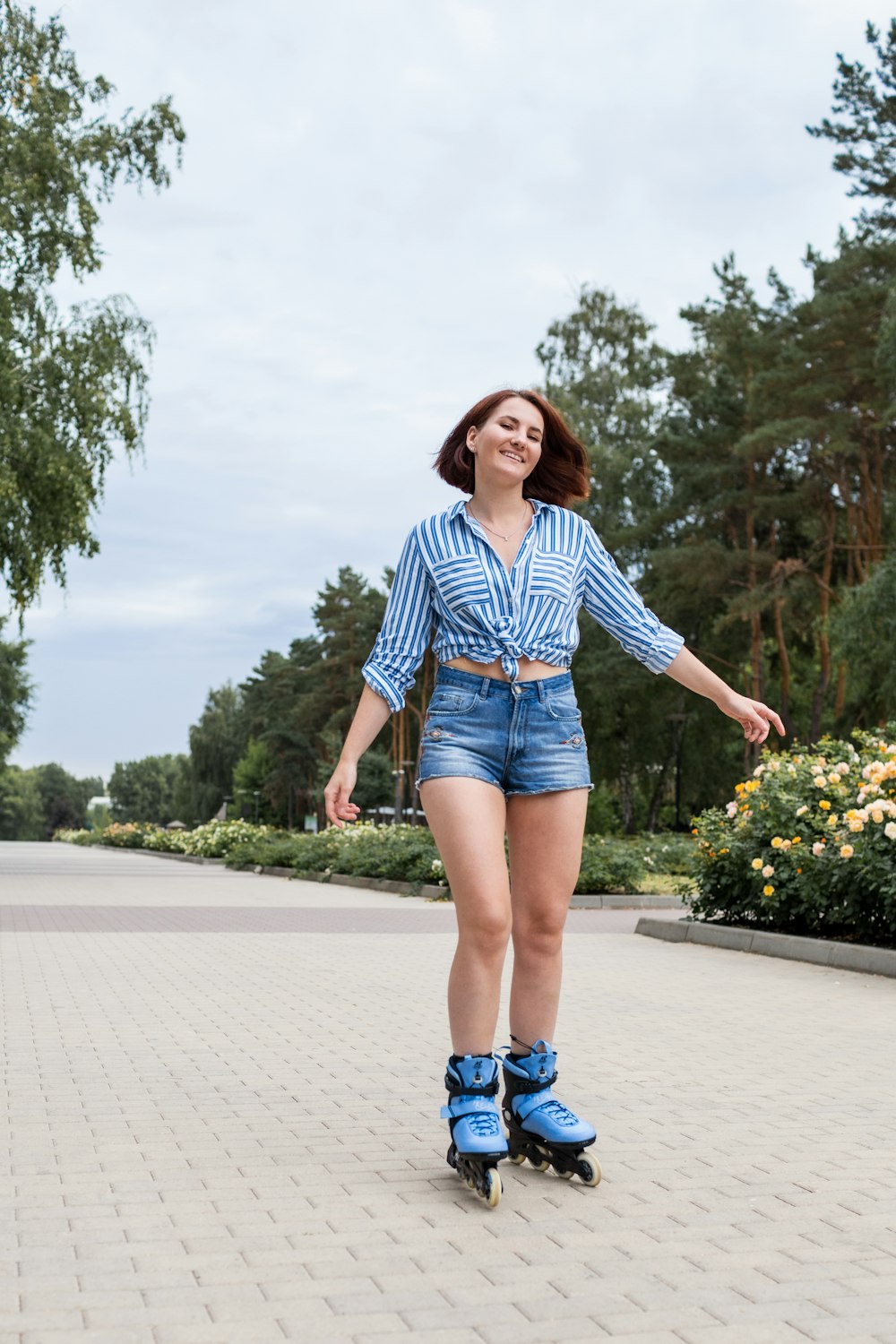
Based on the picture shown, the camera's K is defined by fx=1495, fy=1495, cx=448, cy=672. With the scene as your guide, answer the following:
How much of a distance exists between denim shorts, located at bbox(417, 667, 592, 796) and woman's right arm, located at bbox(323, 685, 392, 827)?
171 millimetres

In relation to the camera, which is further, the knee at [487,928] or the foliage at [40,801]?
the foliage at [40,801]

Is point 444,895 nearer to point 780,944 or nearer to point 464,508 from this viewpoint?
point 780,944

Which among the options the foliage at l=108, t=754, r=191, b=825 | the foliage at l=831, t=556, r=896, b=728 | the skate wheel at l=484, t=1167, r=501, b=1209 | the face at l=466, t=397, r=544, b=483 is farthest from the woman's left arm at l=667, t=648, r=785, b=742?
the foliage at l=108, t=754, r=191, b=825

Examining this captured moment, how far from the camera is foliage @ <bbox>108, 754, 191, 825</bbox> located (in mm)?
Result: 154250

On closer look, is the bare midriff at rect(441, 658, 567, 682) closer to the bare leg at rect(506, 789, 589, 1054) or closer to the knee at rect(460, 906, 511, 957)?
the bare leg at rect(506, 789, 589, 1054)

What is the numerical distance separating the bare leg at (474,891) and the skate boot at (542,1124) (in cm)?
21

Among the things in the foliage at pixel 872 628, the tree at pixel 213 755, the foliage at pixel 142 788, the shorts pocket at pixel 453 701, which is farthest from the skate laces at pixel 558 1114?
the foliage at pixel 142 788

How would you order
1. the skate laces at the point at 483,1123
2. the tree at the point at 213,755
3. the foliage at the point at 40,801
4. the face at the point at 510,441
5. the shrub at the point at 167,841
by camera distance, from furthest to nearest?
the foliage at the point at 40,801 → the tree at the point at 213,755 → the shrub at the point at 167,841 → the face at the point at 510,441 → the skate laces at the point at 483,1123

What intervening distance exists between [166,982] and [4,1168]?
15.7ft

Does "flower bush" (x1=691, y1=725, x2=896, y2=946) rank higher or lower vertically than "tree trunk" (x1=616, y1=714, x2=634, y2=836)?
lower

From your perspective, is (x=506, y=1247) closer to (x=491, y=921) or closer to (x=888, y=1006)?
(x=491, y=921)

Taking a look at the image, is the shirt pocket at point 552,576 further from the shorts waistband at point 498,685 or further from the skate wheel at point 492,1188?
the skate wheel at point 492,1188

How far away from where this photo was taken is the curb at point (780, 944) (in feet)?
30.5

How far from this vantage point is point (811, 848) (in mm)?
10367
